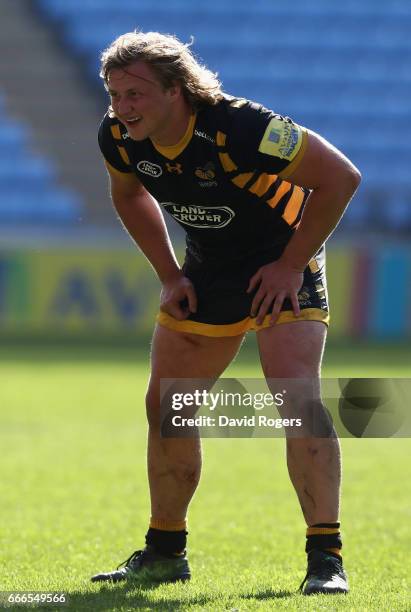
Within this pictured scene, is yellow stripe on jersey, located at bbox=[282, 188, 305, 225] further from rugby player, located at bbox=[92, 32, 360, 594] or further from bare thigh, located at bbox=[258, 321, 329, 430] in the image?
bare thigh, located at bbox=[258, 321, 329, 430]

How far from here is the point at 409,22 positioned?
2198 cm

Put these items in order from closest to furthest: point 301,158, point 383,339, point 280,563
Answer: point 301,158 < point 280,563 < point 383,339

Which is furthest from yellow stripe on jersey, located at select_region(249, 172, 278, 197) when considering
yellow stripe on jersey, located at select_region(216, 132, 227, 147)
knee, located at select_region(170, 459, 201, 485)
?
knee, located at select_region(170, 459, 201, 485)

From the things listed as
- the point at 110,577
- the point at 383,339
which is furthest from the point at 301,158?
the point at 383,339

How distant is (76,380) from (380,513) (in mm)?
6102

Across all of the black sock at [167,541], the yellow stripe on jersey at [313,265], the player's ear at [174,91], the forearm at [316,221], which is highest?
the player's ear at [174,91]

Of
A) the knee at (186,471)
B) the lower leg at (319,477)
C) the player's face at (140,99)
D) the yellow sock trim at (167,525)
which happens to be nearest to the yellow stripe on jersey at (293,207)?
the player's face at (140,99)

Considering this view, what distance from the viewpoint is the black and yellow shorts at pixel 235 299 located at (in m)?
4.19

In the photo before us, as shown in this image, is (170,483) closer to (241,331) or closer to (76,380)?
(241,331)

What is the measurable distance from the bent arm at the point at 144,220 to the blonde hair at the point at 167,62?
54 cm

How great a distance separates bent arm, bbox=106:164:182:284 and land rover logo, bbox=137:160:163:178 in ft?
0.73

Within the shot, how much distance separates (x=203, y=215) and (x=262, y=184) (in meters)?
0.24

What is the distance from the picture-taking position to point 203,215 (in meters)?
4.15

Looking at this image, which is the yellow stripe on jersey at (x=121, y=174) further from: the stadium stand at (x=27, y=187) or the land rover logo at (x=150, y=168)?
the stadium stand at (x=27, y=187)
